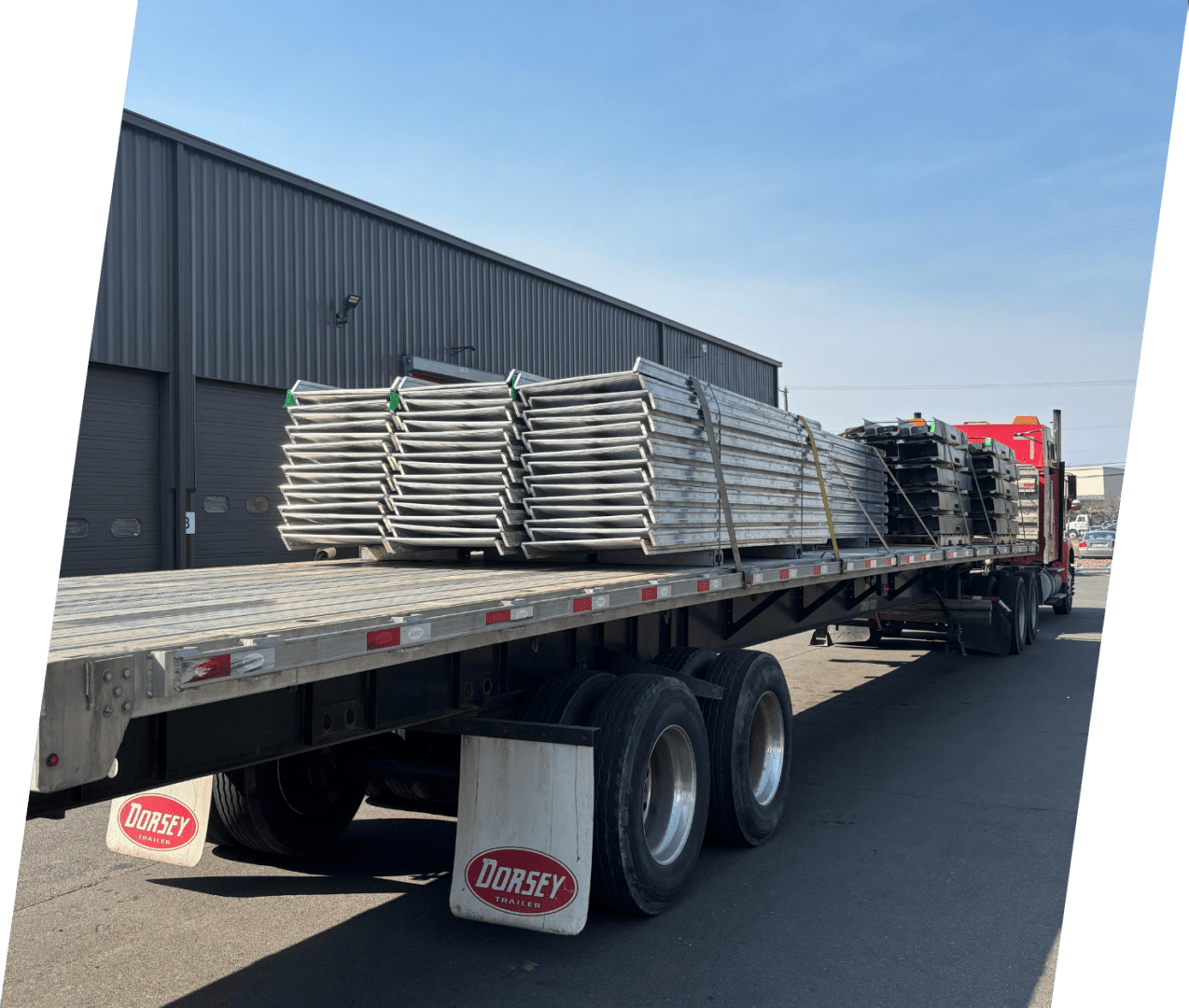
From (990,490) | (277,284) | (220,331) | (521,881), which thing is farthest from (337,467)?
(990,490)

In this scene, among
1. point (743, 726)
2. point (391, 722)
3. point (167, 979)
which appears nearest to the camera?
point (391, 722)

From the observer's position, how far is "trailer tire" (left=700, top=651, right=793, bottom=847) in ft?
18.3

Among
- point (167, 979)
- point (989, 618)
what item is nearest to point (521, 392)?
point (167, 979)

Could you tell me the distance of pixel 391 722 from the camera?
12.6 ft

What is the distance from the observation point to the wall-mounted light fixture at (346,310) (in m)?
14.3

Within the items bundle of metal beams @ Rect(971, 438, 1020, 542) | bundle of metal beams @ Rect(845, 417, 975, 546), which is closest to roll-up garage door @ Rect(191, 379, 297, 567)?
bundle of metal beams @ Rect(845, 417, 975, 546)

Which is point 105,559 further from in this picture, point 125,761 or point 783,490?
point 125,761

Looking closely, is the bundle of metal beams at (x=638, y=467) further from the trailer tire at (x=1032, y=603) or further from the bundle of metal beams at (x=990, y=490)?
the trailer tire at (x=1032, y=603)

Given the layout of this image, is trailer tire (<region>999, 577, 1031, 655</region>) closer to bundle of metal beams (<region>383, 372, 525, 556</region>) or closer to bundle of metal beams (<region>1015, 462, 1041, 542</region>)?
bundle of metal beams (<region>1015, 462, 1041, 542</region>)

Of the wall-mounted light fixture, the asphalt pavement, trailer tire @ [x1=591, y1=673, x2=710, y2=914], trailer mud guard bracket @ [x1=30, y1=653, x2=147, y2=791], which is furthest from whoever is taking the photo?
the wall-mounted light fixture

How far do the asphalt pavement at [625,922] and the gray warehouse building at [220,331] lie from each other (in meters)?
5.91

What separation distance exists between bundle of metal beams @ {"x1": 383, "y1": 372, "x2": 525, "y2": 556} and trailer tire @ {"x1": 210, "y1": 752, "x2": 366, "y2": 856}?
1440mm

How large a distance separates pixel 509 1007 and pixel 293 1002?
0.87 meters

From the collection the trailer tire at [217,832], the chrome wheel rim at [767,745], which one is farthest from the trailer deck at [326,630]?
the trailer tire at [217,832]
